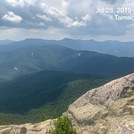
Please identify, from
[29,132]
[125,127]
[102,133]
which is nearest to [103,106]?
[102,133]

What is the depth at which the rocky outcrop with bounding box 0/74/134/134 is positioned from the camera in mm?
47356

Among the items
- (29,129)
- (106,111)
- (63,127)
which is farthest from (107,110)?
(29,129)

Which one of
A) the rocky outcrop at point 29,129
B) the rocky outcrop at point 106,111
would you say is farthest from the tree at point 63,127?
the rocky outcrop at point 29,129

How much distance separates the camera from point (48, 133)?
67.0 meters

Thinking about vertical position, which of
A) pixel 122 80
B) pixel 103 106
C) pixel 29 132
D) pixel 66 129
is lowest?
pixel 29 132

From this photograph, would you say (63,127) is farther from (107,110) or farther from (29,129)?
(29,129)

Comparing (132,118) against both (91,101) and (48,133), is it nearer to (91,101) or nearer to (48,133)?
(91,101)

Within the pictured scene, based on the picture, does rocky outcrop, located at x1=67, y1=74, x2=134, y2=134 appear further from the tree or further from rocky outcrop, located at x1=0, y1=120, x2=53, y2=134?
rocky outcrop, located at x1=0, y1=120, x2=53, y2=134

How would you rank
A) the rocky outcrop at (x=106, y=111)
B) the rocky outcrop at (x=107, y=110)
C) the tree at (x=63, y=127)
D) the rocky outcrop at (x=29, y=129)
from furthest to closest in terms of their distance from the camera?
the rocky outcrop at (x=29, y=129), the tree at (x=63, y=127), the rocky outcrop at (x=107, y=110), the rocky outcrop at (x=106, y=111)

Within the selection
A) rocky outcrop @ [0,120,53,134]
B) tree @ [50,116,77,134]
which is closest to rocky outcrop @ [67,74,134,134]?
tree @ [50,116,77,134]

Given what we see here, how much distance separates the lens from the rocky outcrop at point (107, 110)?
47.5m

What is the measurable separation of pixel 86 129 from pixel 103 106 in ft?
20.1

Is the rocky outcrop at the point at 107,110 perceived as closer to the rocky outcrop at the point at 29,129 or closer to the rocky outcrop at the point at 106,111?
the rocky outcrop at the point at 106,111

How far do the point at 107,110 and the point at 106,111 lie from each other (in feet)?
1.38
